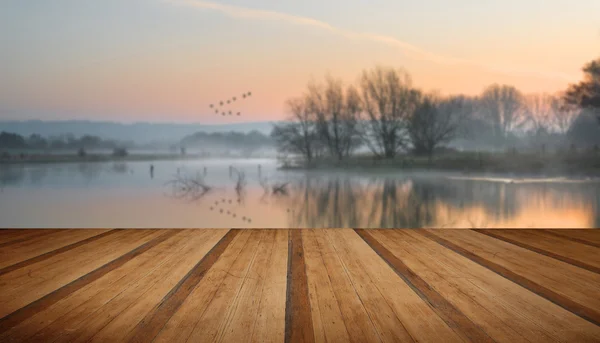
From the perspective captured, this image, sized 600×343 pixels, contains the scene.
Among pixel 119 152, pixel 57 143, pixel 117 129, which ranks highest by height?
pixel 117 129

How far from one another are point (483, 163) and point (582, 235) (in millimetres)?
1180

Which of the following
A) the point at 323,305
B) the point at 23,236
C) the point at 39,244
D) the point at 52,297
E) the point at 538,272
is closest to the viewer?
the point at 323,305

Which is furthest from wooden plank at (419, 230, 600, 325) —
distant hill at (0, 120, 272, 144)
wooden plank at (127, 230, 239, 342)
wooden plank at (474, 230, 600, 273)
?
distant hill at (0, 120, 272, 144)

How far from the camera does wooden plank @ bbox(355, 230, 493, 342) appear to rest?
1.98 m

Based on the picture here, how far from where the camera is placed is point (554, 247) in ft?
13.1

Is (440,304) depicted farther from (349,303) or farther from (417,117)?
(417,117)

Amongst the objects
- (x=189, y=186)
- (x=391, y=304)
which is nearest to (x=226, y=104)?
(x=189, y=186)

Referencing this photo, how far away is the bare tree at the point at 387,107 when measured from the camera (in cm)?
528

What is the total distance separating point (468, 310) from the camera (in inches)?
89.7

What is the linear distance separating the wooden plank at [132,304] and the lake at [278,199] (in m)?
1.56

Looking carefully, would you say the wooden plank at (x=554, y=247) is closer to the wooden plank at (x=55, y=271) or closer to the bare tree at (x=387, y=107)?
the bare tree at (x=387, y=107)

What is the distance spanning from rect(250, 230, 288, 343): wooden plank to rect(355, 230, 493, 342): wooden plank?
68 centimetres

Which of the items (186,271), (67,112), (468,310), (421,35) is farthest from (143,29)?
(468,310)

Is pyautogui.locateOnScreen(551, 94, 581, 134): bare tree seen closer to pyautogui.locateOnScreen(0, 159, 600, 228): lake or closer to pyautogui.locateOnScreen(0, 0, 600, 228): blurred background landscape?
pyautogui.locateOnScreen(0, 0, 600, 228): blurred background landscape
